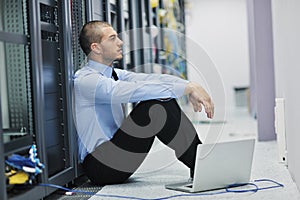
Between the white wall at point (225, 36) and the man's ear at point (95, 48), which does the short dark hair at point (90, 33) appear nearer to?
the man's ear at point (95, 48)

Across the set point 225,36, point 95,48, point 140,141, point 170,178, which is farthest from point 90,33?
point 225,36

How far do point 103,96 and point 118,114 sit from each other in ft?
0.72

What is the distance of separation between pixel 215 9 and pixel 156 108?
7111mm

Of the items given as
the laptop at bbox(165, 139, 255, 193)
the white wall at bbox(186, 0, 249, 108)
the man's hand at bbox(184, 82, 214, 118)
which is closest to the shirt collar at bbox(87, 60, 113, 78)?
the man's hand at bbox(184, 82, 214, 118)

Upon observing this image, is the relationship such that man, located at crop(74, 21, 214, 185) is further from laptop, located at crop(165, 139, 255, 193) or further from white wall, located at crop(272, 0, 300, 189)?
white wall, located at crop(272, 0, 300, 189)

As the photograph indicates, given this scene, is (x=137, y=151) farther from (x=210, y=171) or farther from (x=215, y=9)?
(x=215, y=9)

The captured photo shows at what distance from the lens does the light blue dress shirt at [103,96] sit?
2.45 metres

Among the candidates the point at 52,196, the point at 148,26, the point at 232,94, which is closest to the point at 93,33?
the point at 52,196

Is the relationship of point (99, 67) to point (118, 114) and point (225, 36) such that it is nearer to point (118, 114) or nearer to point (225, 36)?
point (118, 114)

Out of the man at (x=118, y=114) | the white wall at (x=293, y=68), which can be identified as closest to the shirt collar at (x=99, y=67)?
the man at (x=118, y=114)

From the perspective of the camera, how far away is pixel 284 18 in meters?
2.64

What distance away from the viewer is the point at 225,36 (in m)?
9.25

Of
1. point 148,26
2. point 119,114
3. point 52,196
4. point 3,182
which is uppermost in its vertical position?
point 148,26

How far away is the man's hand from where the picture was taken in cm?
237
